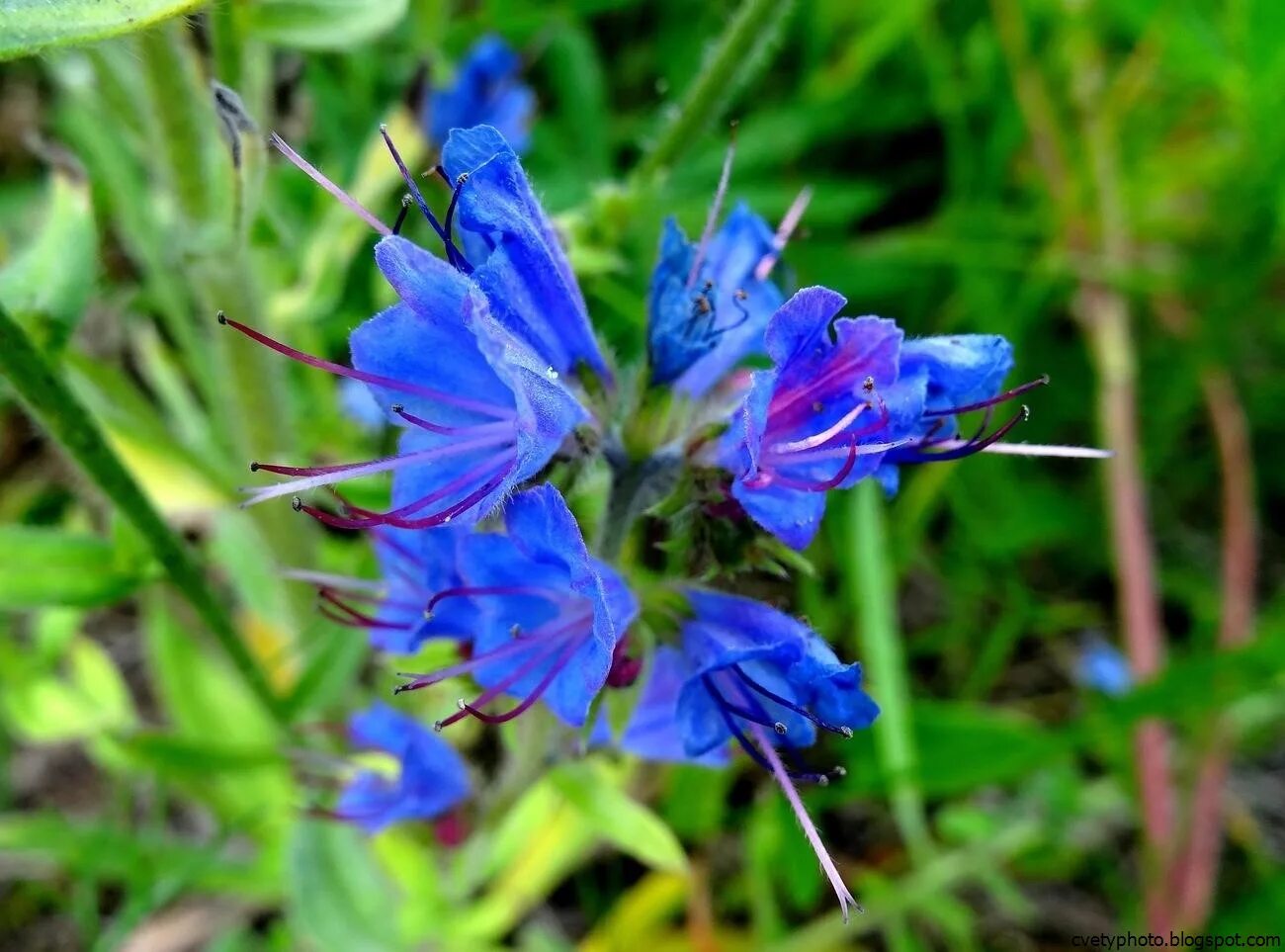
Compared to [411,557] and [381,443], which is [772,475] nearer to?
[411,557]

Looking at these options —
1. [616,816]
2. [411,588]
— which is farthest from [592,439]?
[616,816]

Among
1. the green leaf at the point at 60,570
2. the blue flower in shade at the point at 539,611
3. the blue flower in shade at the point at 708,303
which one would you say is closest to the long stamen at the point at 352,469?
the blue flower in shade at the point at 539,611

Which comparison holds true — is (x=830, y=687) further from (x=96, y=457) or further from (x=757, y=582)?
(x=96, y=457)

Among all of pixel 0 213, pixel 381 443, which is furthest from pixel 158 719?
pixel 0 213

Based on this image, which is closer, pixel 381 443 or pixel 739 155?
pixel 381 443

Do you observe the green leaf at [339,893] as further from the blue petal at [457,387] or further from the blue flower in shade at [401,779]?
Answer: the blue petal at [457,387]
